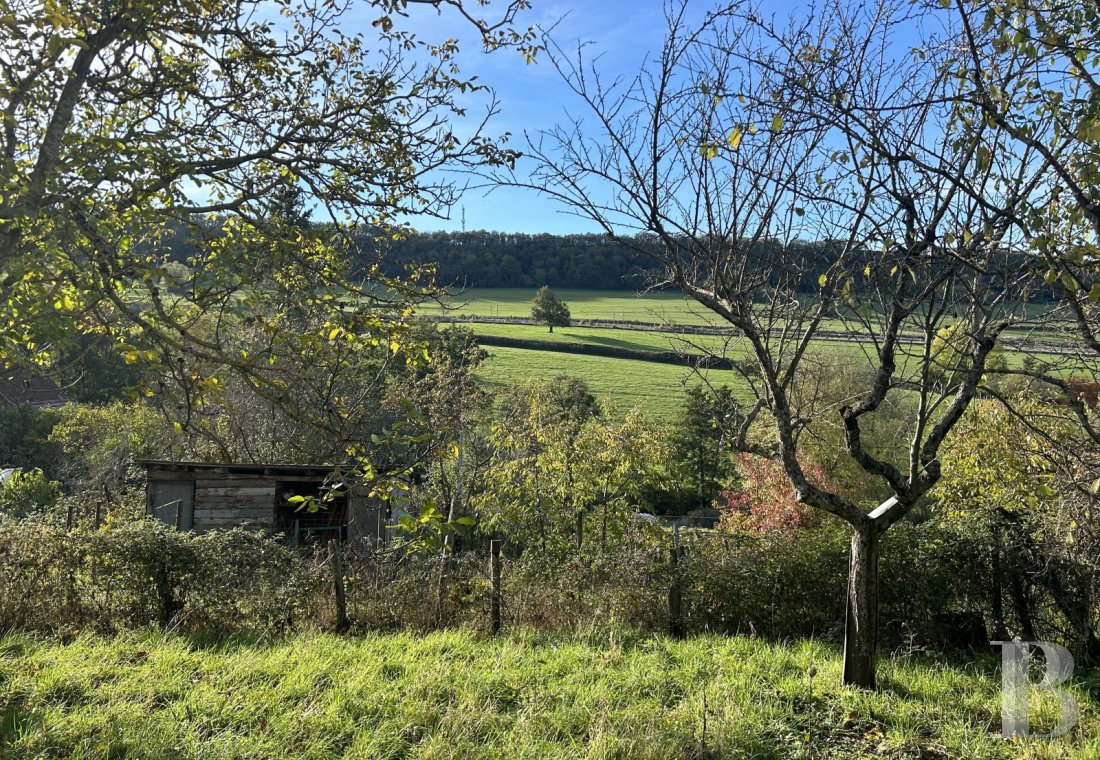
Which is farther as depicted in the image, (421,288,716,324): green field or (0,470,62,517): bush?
(421,288,716,324): green field

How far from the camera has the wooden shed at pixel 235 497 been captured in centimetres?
1551

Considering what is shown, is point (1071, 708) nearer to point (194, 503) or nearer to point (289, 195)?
point (289, 195)

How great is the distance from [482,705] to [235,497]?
13.4 m

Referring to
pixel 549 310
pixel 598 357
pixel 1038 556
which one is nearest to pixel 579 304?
pixel 549 310

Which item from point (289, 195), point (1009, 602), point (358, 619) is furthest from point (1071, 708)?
point (289, 195)

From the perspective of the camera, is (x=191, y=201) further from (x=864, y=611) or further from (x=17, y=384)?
(x=864, y=611)

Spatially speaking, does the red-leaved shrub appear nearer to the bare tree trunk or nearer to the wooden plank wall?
the bare tree trunk

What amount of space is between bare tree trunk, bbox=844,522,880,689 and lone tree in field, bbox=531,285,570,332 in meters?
51.5

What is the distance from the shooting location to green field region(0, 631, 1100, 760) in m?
4.24

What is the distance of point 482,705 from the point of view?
493cm

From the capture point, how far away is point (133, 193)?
13.4ft

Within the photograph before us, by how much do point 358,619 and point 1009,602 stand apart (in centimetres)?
732

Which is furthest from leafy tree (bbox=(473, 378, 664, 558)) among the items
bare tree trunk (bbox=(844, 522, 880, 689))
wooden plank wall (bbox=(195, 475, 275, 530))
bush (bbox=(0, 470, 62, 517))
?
bush (bbox=(0, 470, 62, 517))

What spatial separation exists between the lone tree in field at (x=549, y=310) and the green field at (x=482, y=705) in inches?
2000
